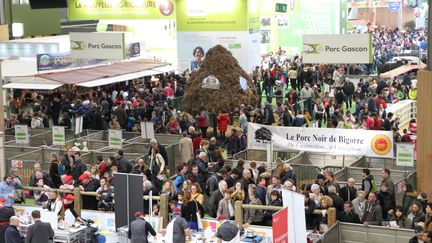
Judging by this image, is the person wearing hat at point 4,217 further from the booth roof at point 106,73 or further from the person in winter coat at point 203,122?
the booth roof at point 106,73

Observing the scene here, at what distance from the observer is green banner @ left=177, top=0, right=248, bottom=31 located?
1377 inches

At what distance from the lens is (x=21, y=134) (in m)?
22.6

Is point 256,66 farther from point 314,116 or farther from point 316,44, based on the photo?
point 316,44

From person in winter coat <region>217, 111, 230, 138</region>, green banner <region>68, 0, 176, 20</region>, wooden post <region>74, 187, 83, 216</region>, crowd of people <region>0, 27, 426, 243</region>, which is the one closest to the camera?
crowd of people <region>0, 27, 426, 243</region>

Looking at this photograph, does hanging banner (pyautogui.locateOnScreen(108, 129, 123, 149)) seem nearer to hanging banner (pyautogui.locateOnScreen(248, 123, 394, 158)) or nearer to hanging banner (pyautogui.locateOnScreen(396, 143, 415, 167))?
hanging banner (pyautogui.locateOnScreen(248, 123, 394, 158))

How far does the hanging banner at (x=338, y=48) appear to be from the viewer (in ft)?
71.2

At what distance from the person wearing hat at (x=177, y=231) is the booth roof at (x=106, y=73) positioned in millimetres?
14355

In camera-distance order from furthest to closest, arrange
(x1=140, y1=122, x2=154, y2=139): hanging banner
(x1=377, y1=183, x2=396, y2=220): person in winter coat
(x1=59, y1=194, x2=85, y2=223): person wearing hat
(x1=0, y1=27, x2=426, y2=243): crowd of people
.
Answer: (x1=140, y1=122, x2=154, y2=139): hanging banner < (x1=59, y1=194, x2=85, y2=223): person wearing hat < (x1=377, y1=183, x2=396, y2=220): person in winter coat < (x1=0, y1=27, x2=426, y2=243): crowd of people

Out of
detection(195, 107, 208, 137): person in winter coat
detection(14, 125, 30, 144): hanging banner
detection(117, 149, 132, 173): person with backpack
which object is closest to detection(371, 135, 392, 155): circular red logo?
detection(117, 149, 132, 173): person with backpack

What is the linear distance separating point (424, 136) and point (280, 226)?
6727 millimetres

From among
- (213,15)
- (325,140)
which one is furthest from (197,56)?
(325,140)

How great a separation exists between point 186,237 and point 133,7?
2115 centimetres

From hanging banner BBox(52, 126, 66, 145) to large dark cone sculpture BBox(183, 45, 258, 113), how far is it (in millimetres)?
6435

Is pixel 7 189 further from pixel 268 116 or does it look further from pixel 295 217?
pixel 268 116
